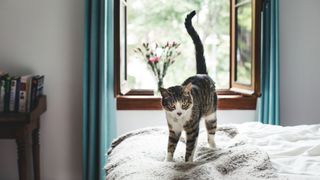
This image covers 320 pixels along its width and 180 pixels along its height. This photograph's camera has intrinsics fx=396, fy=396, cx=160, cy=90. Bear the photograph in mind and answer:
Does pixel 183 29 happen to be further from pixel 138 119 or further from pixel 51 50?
pixel 51 50

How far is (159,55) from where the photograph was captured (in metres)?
3.24

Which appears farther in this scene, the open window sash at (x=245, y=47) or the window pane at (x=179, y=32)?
the window pane at (x=179, y=32)

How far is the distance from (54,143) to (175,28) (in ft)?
4.73

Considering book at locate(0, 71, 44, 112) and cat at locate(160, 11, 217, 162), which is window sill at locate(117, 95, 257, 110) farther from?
cat at locate(160, 11, 217, 162)

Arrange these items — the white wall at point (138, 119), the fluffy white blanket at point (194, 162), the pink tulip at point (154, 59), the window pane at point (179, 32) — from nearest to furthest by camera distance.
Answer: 1. the fluffy white blanket at point (194, 162)
2. the pink tulip at point (154, 59)
3. the white wall at point (138, 119)
4. the window pane at point (179, 32)

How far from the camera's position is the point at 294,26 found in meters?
3.26

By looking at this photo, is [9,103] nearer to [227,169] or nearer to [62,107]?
[62,107]

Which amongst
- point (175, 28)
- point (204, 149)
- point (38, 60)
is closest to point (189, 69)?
point (175, 28)

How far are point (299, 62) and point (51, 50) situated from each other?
202 centimetres

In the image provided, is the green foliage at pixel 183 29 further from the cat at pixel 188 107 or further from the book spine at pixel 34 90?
the cat at pixel 188 107

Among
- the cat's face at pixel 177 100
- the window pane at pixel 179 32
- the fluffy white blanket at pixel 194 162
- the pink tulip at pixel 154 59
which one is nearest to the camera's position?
the fluffy white blanket at pixel 194 162

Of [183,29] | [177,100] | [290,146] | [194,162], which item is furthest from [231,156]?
[183,29]

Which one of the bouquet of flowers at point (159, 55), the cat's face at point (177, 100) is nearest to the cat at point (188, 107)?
the cat's face at point (177, 100)

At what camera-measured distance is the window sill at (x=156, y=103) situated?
318 centimetres
